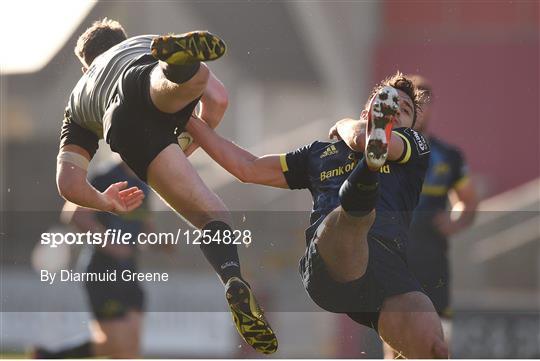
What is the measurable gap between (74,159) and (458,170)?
117 inches

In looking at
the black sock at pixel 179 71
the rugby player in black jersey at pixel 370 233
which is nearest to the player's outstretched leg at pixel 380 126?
the rugby player in black jersey at pixel 370 233

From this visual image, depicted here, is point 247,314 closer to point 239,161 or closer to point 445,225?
point 239,161

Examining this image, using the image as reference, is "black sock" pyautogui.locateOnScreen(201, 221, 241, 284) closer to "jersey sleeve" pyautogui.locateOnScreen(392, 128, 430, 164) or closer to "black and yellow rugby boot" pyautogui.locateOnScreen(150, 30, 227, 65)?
"jersey sleeve" pyautogui.locateOnScreen(392, 128, 430, 164)

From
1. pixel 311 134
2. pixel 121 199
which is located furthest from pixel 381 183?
pixel 311 134

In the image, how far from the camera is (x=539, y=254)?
1182 cm

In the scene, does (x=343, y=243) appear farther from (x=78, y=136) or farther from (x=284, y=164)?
(x=78, y=136)

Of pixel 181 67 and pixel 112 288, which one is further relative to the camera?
pixel 112 288

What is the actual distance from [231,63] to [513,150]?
10.3 ft

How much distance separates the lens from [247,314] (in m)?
5.69

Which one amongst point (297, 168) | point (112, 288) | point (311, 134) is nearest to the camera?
point (297, 168)

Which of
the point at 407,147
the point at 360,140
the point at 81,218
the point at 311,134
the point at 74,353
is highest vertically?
the point at 360,140

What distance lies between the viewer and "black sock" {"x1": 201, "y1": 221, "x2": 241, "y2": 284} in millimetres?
5934

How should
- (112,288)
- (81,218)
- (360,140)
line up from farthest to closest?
(112,288) → (81,218) → (360,140)

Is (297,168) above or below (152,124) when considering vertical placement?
below
